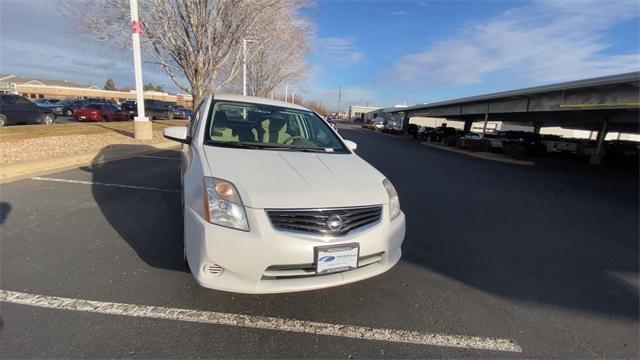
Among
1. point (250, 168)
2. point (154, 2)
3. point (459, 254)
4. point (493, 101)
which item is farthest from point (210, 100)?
point (493, 101)

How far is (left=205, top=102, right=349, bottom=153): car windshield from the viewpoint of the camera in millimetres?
3480

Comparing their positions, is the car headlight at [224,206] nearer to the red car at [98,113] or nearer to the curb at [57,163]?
the curb at [57,163]

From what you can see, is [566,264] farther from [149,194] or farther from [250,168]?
[149,194]

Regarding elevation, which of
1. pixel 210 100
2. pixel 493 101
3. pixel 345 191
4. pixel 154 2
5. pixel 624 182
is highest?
pixel 154 2

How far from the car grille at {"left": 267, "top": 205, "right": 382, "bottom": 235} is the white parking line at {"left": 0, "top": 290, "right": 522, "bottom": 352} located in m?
0.78

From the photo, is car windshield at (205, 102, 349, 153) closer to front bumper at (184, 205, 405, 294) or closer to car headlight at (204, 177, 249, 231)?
car headlight at (204, 177, 249, 231)

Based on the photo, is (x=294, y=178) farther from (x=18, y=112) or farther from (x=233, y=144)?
(x=18, y=112)

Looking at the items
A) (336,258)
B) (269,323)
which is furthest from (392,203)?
(269,323)

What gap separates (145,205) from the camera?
5.11 metres

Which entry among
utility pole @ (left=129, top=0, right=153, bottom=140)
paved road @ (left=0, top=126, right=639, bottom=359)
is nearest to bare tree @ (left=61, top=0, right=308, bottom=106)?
utility pole @ (left=129, top=0, right=153, bottom=140)

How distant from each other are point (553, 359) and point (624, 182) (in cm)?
1572

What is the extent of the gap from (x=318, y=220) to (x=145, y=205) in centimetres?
380

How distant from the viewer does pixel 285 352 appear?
2285mm

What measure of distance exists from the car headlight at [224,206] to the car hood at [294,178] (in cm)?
6
